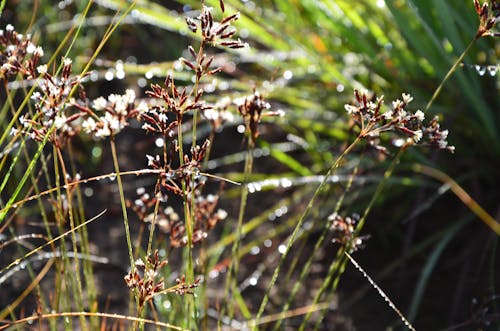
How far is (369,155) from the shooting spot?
2.53 metres

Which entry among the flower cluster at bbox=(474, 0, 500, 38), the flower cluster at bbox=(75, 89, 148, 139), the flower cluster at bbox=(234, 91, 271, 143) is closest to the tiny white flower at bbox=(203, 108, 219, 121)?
the flower cluster at bbox=(234, 91, 271, 143)

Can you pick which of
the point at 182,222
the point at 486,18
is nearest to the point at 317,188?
the point at 182,222

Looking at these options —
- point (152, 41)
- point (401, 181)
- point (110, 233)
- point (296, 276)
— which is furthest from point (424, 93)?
point (152, 41)

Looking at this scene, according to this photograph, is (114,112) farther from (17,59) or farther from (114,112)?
(17,59)

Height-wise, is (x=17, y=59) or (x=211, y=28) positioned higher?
(x=17, y=59)

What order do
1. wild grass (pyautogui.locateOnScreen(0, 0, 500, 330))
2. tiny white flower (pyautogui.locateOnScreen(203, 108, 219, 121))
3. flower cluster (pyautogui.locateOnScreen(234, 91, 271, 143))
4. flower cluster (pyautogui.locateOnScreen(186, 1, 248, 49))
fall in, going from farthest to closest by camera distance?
1. wild grass (pyautogui.locateOnScreen(0, 0, 500, 330))
2. tiny white flower (pyautogui.locateOnScreen(203, 108, 219, 121))
3. flower cluster (pyautogui.locateOnScreen(234, 91, 271, 143))
4. flower cluster (pyautogui.locateOnScreen(186, 1, 248, 49))

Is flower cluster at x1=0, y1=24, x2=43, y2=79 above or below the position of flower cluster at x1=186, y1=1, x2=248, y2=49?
above

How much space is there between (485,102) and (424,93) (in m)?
0.21

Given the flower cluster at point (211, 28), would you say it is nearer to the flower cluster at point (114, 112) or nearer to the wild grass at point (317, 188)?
the flower cluster at point (114, 112)

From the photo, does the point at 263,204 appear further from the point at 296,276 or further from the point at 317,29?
the point at 317,29

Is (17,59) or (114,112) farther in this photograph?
(17,59)

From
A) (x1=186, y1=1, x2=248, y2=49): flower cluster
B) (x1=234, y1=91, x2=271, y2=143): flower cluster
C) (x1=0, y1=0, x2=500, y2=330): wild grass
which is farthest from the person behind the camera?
(x1=0, y1=0, x2=500, y2=330): wild grass

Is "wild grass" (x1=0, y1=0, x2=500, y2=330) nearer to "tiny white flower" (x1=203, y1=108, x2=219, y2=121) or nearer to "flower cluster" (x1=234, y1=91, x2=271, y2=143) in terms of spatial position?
"tiny white flower" (x1=203, y1=108, x2=219, y2=121)

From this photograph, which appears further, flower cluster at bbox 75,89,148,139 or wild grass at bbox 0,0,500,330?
wild grass at bbox 0,0,500,330
